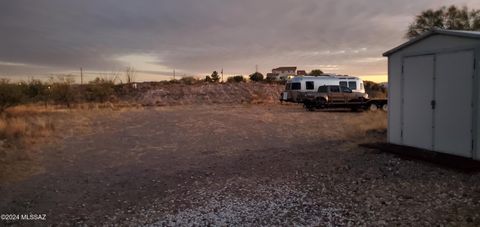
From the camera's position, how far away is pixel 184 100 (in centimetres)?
A: 4966

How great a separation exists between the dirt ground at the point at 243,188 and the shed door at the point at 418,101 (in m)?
0.79

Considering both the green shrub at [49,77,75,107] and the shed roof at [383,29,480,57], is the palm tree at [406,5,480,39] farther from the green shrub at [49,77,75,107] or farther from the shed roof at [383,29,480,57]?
the green shrub at [49,77,75,107]

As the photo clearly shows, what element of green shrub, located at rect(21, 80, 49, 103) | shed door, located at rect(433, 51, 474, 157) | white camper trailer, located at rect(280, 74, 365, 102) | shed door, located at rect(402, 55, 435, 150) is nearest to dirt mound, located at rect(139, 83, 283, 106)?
green shrub, located at rect(21, 80, 49, 103)

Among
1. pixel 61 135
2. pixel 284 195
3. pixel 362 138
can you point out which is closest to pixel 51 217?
pixel 284 195

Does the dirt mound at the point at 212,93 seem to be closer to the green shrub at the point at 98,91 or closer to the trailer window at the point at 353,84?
the green shrub at the point at 98,91

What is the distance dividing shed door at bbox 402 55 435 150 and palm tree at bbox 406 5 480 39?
68.4 ft

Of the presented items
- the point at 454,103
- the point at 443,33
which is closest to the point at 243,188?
the point at 454,103

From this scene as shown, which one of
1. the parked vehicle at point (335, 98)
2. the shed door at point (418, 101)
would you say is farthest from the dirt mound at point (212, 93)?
the shed door at point (418, 101)

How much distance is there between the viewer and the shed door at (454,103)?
27.5 feet

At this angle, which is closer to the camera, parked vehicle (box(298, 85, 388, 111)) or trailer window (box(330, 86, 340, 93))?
parked vehicle (box(298, 85, 388, 111))

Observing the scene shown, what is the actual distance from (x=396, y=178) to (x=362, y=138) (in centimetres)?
578

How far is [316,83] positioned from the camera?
109ft

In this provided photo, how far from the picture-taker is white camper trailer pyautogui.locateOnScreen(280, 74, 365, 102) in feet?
105

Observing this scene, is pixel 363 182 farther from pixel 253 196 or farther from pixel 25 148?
pixel 25 148
